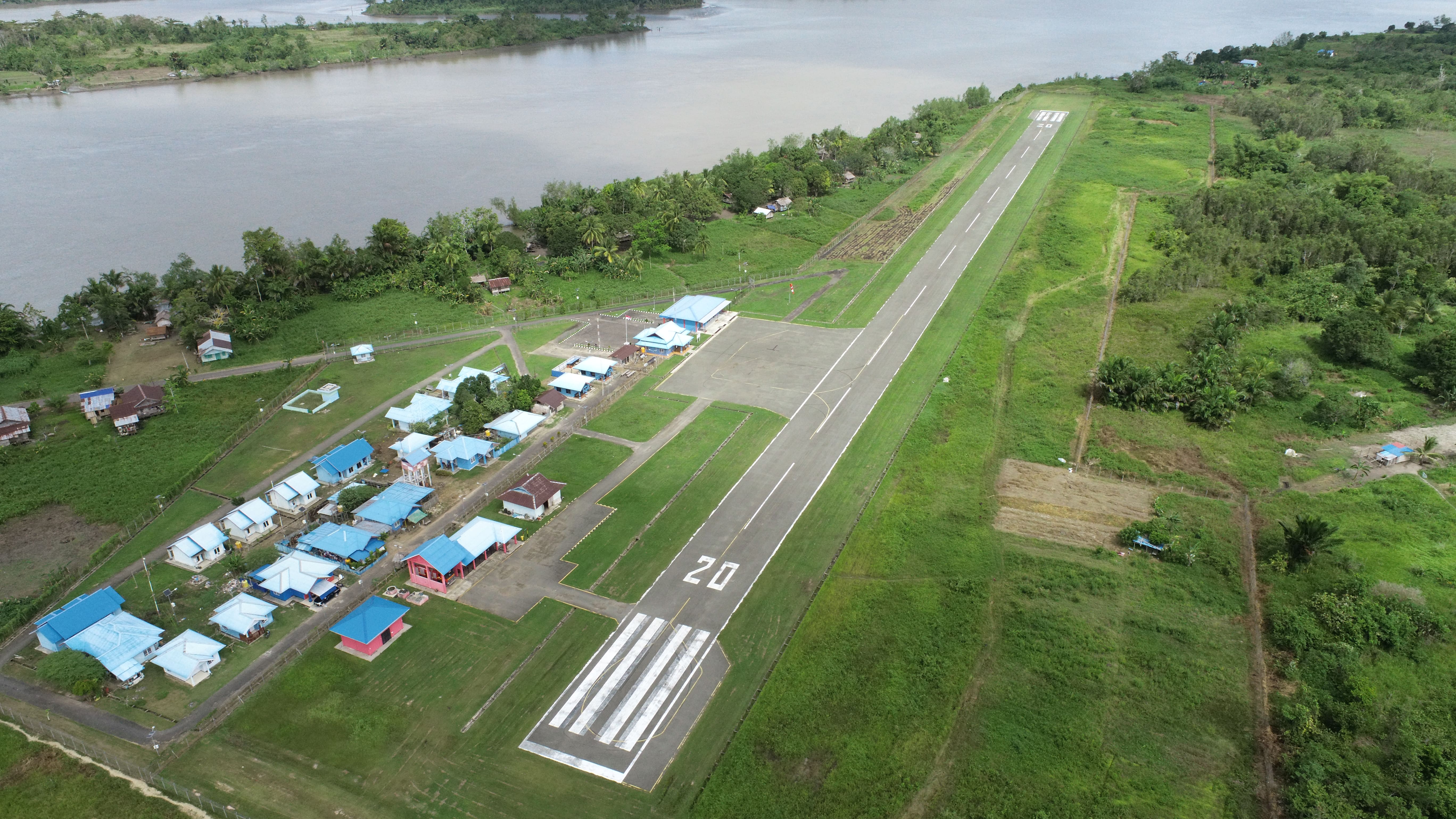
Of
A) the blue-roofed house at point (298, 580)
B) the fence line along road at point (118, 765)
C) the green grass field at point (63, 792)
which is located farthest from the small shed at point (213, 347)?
the green grass field at point (63, 792)

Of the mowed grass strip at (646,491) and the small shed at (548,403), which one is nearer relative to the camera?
the mowed grass strip at (646,491)

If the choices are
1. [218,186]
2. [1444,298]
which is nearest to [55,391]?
[218,186]

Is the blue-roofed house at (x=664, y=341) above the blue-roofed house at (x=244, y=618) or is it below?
above

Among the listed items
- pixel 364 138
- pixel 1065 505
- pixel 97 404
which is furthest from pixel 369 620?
pixel 364 138

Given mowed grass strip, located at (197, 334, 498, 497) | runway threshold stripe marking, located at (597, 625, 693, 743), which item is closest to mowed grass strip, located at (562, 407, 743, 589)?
runway threshold stripe marking, located at (597, 625, 693, 743)

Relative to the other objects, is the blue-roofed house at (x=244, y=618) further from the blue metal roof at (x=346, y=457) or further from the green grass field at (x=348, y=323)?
the green grass field at (x=348, y=323)

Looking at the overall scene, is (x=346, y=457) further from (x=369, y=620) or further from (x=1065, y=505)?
(x=1065, y=505)

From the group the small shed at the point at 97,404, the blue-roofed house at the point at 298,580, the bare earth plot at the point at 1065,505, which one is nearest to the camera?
the blue-roofed house at the point at 298,580

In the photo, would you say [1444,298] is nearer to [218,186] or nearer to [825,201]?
[825,201]
